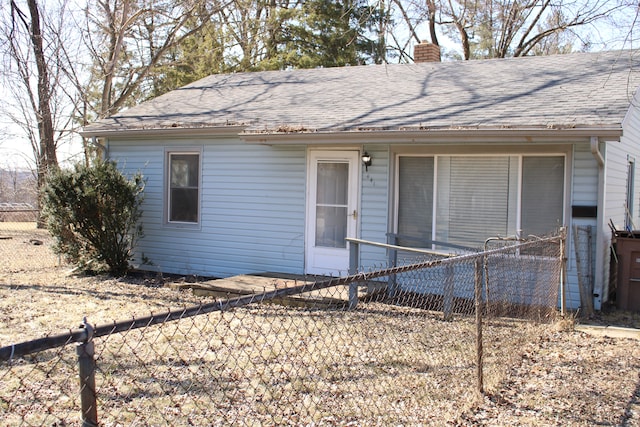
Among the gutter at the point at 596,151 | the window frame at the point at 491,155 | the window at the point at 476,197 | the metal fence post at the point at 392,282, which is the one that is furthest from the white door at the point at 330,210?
the gutter at the point at 596,151

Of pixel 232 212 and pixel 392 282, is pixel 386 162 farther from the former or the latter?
pixel 232 212

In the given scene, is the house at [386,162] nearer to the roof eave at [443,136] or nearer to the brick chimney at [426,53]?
the roof eave at [443,136]

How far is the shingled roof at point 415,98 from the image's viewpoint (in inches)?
346

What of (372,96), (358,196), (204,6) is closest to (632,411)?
(358,196)

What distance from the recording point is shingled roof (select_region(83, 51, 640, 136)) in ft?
28.8

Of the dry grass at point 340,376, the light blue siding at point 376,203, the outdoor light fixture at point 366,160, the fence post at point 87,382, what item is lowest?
the dry grass at point 340,376

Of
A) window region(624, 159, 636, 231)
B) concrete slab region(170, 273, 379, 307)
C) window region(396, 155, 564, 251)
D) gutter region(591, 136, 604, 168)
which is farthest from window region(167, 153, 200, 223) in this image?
window region(624, 159, 636, 231)

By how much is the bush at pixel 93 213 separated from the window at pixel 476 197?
5.11 metres

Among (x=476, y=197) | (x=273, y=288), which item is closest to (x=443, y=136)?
(x=476, y=197)

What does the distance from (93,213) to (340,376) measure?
7167 mm

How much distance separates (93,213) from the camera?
10781 mm

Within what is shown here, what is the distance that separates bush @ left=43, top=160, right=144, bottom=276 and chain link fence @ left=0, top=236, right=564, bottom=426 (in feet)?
14.6

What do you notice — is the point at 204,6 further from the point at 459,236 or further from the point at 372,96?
the point at 459,236

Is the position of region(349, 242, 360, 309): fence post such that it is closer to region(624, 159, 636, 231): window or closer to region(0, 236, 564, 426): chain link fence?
region(0, 236, 564, 426): chain link fence
